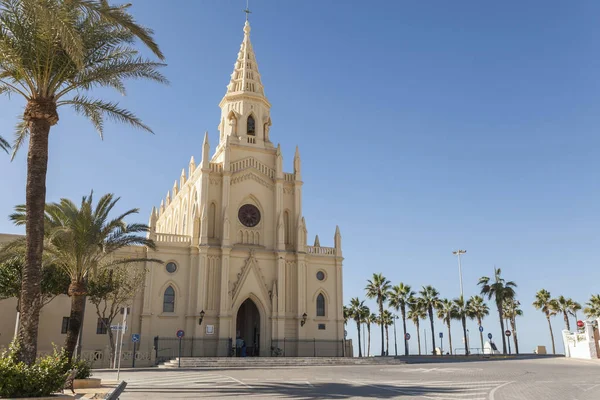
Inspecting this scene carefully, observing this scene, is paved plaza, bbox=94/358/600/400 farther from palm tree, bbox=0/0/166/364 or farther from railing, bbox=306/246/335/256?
railing, bbox=306/246/335/256

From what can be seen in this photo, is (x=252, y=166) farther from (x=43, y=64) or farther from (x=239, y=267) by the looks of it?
(x=43, y=64)

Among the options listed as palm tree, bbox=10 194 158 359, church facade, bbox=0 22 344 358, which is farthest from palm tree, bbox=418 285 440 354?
palm tree, bbox=10 194 158 359

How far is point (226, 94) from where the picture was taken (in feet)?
168

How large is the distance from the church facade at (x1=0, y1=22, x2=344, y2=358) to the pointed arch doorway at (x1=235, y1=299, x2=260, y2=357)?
0.09 metres

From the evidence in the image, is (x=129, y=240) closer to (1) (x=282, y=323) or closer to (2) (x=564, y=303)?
(1) (x=282, y=323)

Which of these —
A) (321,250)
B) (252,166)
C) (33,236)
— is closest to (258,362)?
(321,250)

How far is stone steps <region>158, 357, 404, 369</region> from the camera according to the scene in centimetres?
3497

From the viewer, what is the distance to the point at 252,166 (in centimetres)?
4709

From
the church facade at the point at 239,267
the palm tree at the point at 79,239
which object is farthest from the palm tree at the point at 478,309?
the palm tree at the point at 79,239

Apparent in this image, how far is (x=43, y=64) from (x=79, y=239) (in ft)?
26.8

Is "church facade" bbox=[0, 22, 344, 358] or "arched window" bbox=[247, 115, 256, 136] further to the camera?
"arched window" bbox=[247, 115, 256, 136]

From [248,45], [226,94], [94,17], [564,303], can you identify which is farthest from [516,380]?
[564,303]

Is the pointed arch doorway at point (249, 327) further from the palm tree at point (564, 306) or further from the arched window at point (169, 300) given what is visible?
the palm tree at point (564, 306)

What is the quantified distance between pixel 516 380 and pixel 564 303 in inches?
1921
